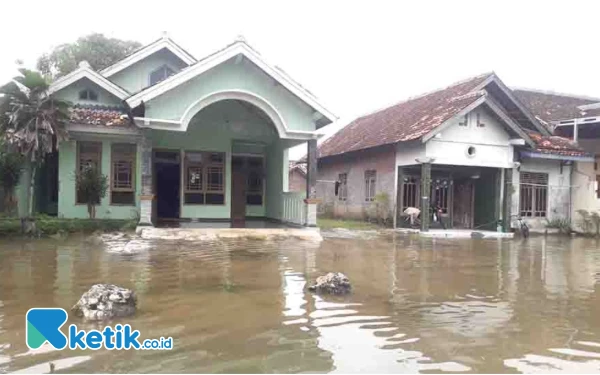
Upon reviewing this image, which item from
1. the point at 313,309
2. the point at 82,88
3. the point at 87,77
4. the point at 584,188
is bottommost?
the point at 313,309

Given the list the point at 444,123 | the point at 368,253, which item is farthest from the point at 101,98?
the point at 444,123

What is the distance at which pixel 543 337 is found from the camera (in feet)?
17.3

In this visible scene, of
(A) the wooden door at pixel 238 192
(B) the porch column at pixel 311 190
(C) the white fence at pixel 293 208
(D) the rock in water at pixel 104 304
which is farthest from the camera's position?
(A) the wooden door at pixel 238 192

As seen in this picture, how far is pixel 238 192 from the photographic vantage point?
17406 mm

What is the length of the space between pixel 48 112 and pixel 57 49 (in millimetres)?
16395

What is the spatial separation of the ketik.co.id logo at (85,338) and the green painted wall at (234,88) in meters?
8.97

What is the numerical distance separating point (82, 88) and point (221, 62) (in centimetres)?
497

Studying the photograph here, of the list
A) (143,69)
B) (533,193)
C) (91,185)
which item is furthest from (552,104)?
(91,185)

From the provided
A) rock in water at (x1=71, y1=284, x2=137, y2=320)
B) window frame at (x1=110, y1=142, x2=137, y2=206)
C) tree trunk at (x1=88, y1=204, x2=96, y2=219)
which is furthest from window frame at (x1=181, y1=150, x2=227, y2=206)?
rock in water at (x1=71, y1=284, x2=137, y2=320)

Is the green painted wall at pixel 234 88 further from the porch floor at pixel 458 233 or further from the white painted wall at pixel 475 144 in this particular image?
the porch floor at pixel 458 233

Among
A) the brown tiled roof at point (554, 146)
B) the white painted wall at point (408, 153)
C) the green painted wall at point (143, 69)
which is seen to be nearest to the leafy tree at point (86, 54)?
the green painted wall at point (143, 69)

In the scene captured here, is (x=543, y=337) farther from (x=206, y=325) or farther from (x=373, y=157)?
(x=373, y=157)

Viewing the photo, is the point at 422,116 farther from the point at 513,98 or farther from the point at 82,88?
the point at 82,88

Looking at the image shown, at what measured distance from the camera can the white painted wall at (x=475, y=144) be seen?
17.4 m
